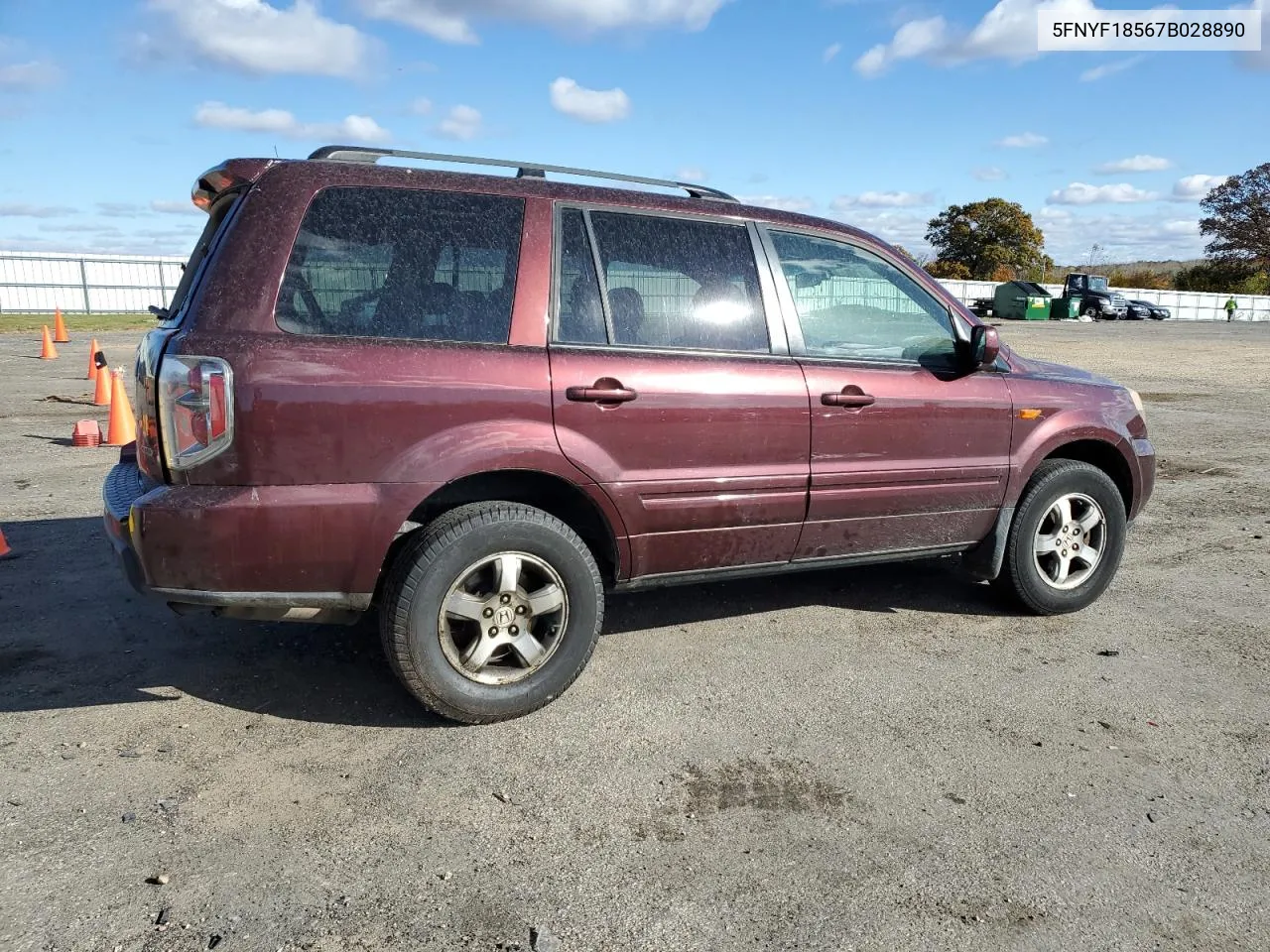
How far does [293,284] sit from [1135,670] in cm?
368

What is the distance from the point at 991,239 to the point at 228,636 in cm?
7647

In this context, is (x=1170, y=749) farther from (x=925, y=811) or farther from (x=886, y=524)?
(x=886, y=524)

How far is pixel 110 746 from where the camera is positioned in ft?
10.8

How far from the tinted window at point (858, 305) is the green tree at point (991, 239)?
72.8 metres

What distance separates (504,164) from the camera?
3791 mm

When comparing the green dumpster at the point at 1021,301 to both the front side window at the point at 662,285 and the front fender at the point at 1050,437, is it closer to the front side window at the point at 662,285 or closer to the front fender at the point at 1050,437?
the front fender at the point at 1050,437

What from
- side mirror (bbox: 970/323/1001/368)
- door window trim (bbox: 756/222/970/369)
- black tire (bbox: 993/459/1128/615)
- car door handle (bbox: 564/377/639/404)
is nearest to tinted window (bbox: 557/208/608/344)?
car door handle (bbox: 564/377/639/404)

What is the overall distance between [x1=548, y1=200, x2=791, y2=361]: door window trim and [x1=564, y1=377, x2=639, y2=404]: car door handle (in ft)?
0.49

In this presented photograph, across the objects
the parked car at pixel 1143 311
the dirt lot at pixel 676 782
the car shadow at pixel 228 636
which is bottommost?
the dirt lot at pixel 676 782

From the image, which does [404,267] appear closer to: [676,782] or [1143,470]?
[676,782]

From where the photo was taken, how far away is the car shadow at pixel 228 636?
3666 mm

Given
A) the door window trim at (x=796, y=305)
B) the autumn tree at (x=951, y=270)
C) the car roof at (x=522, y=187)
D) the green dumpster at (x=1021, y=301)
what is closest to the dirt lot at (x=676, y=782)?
the door window trim at (x=796, y=305)

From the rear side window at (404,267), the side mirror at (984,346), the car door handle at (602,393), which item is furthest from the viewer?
the side mirror at (984,346)

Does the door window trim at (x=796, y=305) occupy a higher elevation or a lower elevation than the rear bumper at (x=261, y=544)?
higher
